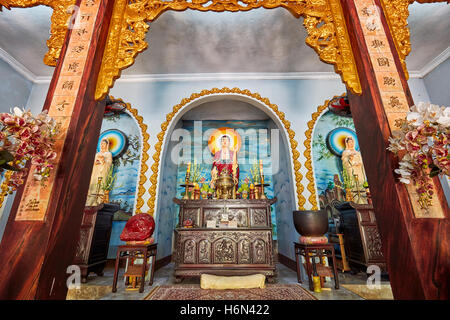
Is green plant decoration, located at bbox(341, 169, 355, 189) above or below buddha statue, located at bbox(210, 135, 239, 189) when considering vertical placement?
below

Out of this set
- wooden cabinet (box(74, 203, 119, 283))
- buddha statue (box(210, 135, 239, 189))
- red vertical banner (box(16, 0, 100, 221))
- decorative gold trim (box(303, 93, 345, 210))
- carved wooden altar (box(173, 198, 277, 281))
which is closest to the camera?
red vertical banner (box(16, 0, 100, 221))

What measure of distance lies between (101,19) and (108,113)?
3.14m

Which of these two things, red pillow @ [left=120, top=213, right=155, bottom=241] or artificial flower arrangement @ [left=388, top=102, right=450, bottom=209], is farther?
red pillow @ [left=120, top=213, right=155, bottom=241]

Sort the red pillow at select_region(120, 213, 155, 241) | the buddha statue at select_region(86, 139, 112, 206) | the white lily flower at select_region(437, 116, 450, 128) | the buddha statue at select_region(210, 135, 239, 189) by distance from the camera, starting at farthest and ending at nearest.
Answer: the buddha statue at select_region(210, 135, 239, 189) → the buddha statue at select_region(86, 139, 112, 206) → the red pillow at select_region(120, 213, 155, 241) → the white lily flower at select_region(437, 116, 450, 128)

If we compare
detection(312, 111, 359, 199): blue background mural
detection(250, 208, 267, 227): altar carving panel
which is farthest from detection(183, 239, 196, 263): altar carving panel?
detection(312, 111, 359, 199): blue background mural

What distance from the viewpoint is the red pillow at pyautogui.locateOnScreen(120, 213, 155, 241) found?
289 centimetres

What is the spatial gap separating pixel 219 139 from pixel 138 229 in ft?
11.0

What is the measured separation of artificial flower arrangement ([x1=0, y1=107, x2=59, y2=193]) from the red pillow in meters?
1.74

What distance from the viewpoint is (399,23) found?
1893mm

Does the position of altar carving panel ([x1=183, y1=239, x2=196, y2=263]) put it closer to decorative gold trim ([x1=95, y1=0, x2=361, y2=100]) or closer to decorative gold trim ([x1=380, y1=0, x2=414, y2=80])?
decorative gold trim ([x1=95, y1=0, x2=361, y2=100])

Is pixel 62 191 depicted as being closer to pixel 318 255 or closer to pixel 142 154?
pixel 142 154
